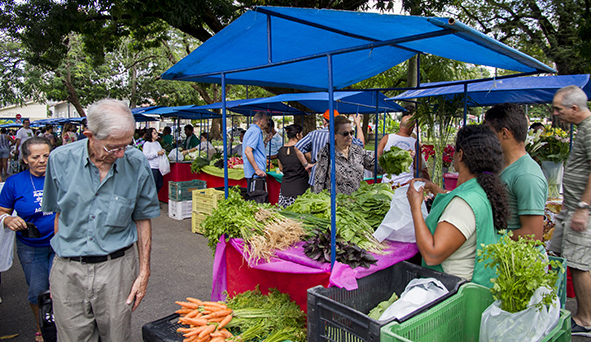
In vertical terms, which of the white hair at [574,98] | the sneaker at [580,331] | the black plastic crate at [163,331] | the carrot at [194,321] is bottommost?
the sneaker at [580,331]

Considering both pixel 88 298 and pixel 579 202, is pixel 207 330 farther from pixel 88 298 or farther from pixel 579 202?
pixel 579 202

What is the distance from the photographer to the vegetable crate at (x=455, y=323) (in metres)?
1.69

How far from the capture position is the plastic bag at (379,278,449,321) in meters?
2.00

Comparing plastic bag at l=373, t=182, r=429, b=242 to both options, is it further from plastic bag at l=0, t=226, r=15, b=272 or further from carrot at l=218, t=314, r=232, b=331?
plastic bag at l=0, t=226, r=15, b=272

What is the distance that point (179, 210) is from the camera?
7.96m

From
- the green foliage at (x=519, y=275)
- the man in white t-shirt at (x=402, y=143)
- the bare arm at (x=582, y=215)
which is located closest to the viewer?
the green foliage at (x=519, y=275)

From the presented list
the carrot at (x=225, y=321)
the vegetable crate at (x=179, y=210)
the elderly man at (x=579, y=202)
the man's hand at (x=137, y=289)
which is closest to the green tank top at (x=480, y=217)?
the elderly man at (x=579, y=202)

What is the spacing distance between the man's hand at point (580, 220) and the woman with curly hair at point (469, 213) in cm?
127

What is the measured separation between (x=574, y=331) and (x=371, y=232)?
2.20m

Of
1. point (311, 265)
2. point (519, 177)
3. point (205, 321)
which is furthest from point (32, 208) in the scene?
point (519, 177)

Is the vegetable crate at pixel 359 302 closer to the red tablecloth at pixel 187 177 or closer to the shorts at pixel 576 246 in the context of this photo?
the shorts at pixel 576 246

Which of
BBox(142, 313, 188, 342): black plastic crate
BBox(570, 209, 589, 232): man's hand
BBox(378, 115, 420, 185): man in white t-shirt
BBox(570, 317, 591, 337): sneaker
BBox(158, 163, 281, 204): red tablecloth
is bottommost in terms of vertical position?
BBox(570, 317, 591, 337): sneaker

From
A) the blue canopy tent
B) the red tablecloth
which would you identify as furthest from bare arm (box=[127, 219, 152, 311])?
the red tablecloth

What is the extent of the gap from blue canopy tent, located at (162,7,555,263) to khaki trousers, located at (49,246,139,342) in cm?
139
